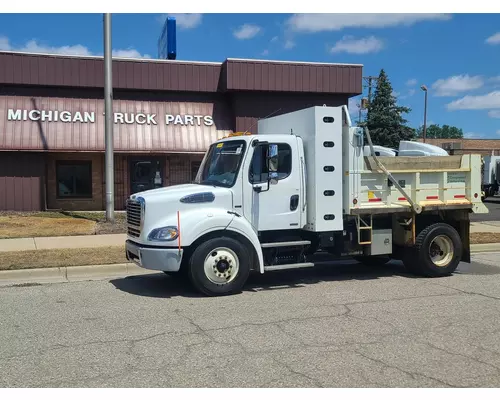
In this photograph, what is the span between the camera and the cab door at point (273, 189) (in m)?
7.86

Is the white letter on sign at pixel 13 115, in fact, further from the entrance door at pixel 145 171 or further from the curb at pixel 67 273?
the curb at pixel 67 273

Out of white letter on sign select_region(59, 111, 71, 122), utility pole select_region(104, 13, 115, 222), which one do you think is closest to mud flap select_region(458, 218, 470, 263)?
utility pole select_region(104, 13, 115, 222)

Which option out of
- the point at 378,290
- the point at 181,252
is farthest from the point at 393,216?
the point at 181,252

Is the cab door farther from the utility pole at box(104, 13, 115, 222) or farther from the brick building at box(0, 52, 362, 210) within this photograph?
the brick building at box(0, 52, 362, 210)

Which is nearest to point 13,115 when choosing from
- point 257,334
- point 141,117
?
point 141,117

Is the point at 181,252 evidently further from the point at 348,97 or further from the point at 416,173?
the point at 348,97

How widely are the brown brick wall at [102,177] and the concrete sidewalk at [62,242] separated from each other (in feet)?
22.9

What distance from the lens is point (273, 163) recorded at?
7984 millimetres

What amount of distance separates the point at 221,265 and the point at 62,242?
6.39 metres

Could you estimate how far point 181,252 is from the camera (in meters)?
7.31

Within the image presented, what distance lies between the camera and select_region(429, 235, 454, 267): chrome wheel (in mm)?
9133

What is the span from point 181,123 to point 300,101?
4.79 m

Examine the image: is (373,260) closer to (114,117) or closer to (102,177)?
(114,117)

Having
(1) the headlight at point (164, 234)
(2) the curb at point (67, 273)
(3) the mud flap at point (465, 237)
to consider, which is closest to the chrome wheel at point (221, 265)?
(1) the headlight at point (164, 234)
